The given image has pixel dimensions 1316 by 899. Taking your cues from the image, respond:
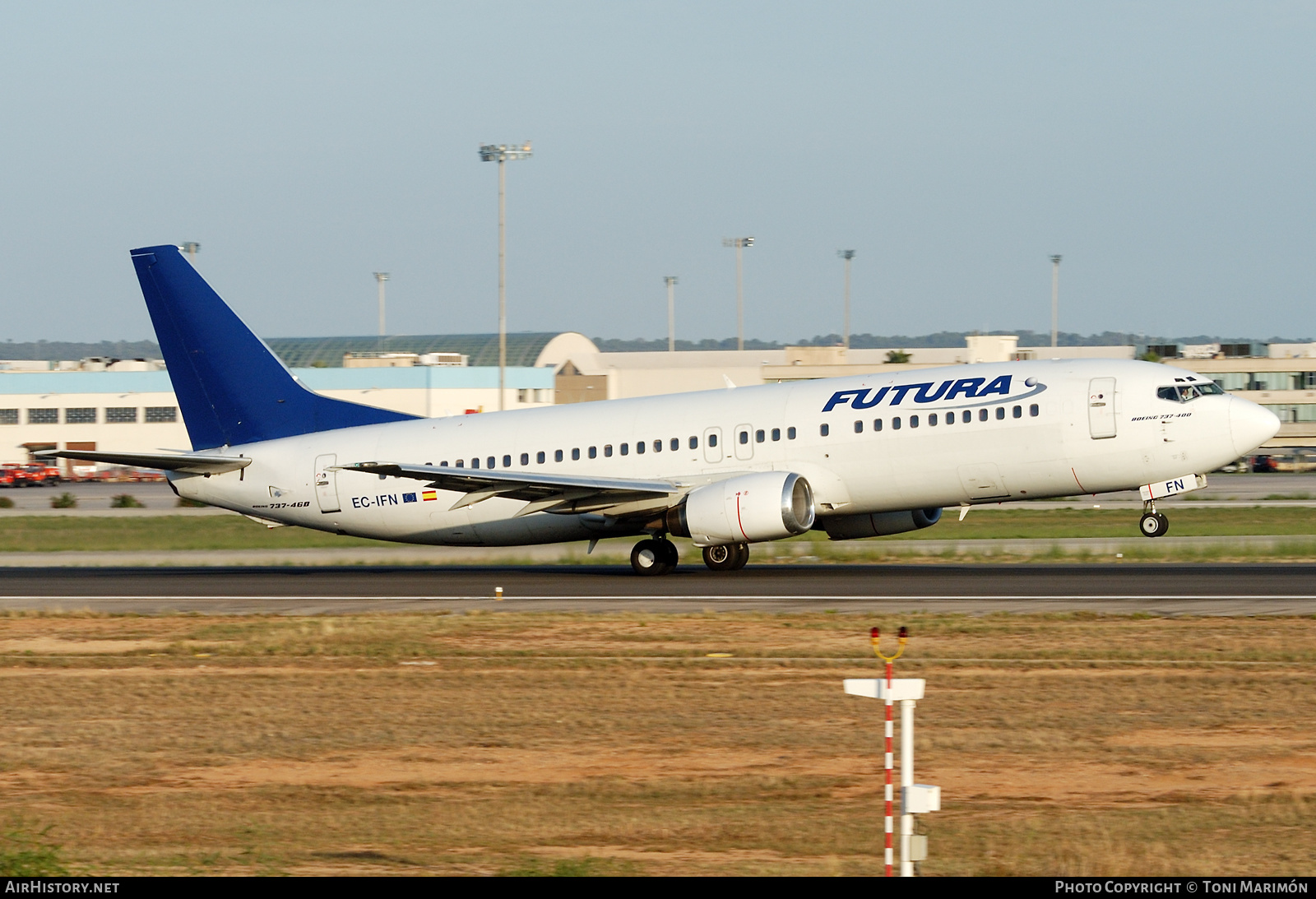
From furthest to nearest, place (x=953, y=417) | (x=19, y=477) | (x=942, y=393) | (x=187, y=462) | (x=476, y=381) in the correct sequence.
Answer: (x=476, y=381) → (x=19, y=477) → (x=187, y=462) → (x=942, y=393) → (x=953, y=417)

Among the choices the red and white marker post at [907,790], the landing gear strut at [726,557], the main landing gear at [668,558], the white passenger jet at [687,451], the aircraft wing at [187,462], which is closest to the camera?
the red and white marker post at [907,790]

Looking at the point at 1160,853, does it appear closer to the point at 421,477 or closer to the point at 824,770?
the point at 824,770

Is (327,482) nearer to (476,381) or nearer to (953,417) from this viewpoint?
(953,417)

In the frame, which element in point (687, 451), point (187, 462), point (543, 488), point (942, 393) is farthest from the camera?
point (187, 462)

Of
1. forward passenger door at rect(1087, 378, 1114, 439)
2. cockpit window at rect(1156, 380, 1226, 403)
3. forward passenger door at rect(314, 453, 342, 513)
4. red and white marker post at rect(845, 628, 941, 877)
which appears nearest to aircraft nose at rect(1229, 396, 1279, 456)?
cockpit window at rect(1156, 380, 1226, 403)

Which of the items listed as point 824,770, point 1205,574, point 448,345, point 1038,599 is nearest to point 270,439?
point 1038,599

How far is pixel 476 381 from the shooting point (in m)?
110

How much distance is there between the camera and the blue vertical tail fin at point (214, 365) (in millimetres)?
36219

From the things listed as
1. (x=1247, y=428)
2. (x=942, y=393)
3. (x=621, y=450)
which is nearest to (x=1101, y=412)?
(x=1247, y=428)

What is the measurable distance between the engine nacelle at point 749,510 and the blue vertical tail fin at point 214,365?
8592 mm

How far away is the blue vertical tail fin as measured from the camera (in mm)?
36219

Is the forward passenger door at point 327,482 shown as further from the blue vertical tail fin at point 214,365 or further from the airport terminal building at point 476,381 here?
the airport terminal building at point 476,381

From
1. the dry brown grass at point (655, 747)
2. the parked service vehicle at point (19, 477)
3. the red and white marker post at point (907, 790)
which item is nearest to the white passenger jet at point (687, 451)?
the dry brown grass at point (655, 747)

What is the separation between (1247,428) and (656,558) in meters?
12.9
